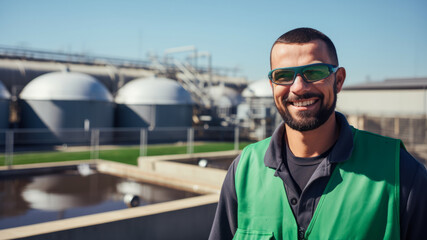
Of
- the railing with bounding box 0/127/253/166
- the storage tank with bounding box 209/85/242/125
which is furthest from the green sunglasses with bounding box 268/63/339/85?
the storage tank with bounding box 209/85/242/125

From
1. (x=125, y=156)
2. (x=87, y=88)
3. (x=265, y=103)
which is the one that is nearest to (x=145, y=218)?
(x=125, y=156)

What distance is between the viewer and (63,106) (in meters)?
22.2

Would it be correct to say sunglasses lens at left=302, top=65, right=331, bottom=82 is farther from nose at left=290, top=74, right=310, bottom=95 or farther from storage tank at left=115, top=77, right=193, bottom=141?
storage tank at left=115, top=77, right=193, bottom=141

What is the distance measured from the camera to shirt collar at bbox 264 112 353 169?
1.84 metres

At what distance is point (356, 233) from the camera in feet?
5.71

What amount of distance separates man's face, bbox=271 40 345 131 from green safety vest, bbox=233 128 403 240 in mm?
238

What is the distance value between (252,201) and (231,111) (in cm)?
3125

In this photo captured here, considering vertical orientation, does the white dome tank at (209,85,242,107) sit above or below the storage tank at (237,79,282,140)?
above

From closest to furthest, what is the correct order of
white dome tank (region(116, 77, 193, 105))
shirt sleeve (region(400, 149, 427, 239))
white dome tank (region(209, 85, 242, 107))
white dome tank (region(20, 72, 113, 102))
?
shirt sleeve (region(400, 149, 427, 239)) < white dome tank (region(20, 72, 113, 102)) < white dome tank (region(116, 77, 193, 105)) < white dome tank (region(209, 85, 242, 107))

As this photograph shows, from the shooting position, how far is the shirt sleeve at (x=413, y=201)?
5.44 feet

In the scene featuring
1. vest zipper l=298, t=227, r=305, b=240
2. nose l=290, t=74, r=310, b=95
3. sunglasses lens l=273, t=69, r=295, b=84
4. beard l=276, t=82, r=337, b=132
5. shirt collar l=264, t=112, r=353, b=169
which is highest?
sunglasses lens l=273, t=69, r=295, b=84

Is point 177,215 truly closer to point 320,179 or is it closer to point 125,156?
point 320,179

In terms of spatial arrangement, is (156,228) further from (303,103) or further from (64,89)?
(64,89)

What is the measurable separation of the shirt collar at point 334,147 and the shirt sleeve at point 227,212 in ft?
0.71
